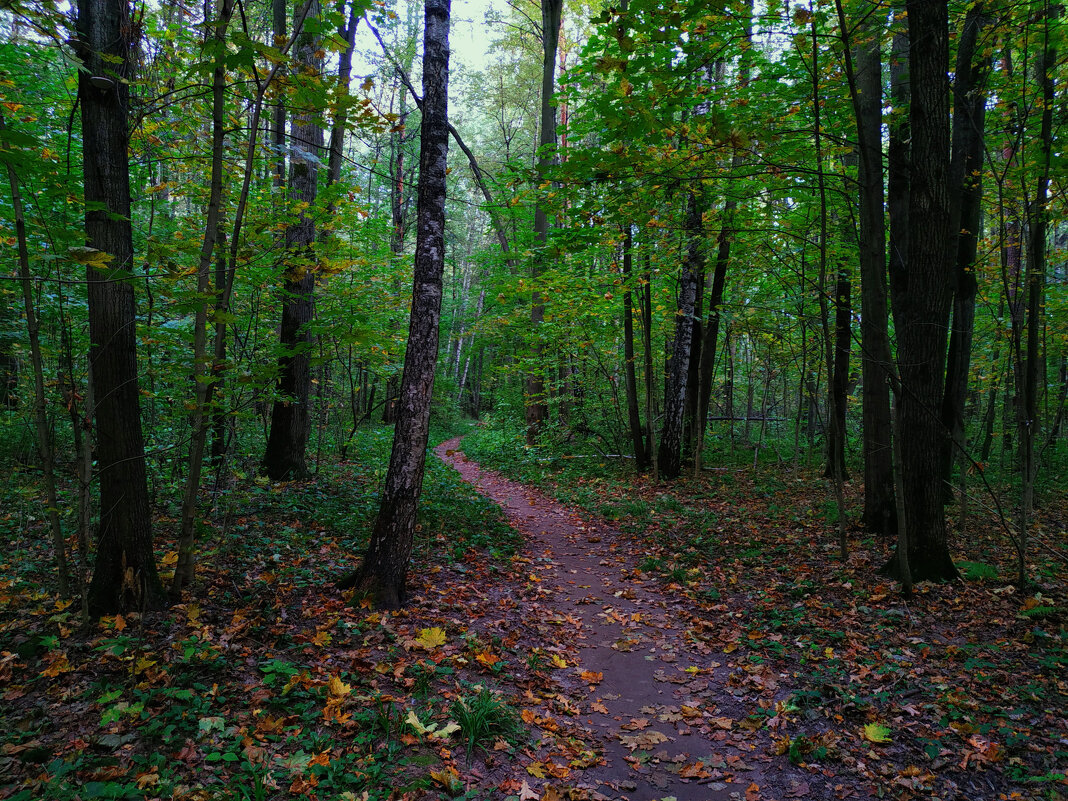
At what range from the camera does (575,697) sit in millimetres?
4289

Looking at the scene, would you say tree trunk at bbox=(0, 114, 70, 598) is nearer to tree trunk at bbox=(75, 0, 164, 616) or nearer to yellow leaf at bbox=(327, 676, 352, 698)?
tree trunk at bbox=(75, 0, 164, 616)

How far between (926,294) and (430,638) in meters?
6.06

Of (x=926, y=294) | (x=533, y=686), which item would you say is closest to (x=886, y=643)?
(x=533, y=686)

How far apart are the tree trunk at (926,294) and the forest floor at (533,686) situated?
676mm

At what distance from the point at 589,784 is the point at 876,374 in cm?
673

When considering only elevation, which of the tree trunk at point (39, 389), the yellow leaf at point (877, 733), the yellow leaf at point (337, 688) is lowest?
the yellow leaf at point (877, 733)

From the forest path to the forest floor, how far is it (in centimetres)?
2

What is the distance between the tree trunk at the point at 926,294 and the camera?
5215 mm

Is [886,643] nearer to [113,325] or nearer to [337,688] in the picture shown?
[337,688]

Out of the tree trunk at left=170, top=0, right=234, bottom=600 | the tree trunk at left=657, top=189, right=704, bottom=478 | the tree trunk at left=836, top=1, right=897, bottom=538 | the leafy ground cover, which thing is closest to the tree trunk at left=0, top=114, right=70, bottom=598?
the tree trunk at left=170, top=0, right=234, bottom=600

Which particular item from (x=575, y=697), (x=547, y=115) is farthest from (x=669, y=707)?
(x=547, y=115)

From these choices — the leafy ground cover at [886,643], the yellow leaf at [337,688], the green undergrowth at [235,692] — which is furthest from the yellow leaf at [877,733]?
the yellow leaf at [337,688]

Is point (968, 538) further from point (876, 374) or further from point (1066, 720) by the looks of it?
point (1066, 720)

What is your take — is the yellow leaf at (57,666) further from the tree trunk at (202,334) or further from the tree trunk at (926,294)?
the tree trunk at (926,294)
